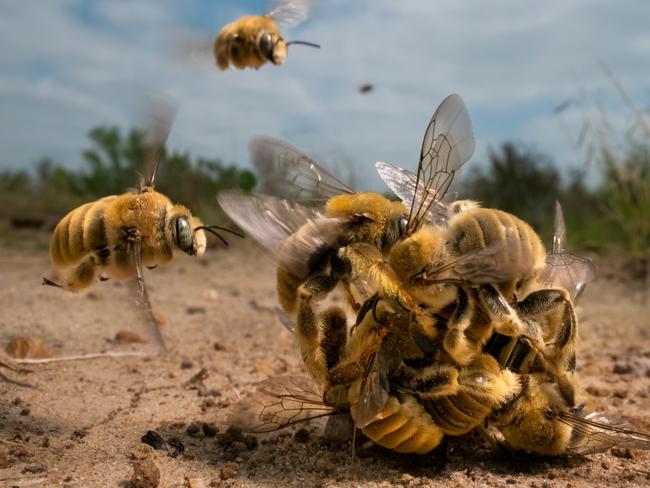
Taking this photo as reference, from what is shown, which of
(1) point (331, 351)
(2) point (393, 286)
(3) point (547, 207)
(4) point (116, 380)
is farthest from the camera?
(3) point (547, 207)

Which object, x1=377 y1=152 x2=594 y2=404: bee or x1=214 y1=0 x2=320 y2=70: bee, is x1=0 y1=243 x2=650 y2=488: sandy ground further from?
x1=214 y1=0 x2=320 y2=70: bee

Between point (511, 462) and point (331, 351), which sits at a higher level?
point (331, 351)

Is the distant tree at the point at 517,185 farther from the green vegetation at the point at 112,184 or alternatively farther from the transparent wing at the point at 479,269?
the transparent wing at the point at 479,269

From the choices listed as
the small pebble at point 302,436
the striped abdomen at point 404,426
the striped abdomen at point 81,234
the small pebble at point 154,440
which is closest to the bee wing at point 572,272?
the striped abdomen at point 404,426

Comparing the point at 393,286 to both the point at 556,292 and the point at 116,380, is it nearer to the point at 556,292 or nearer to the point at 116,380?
the point at 556,292

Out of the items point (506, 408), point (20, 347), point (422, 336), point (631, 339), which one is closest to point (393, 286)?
point (422, 336)

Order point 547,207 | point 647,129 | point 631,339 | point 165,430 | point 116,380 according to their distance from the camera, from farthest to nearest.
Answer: point 547,207 → point 647,129 → point 631,339 → point 116,380 → point 165,430

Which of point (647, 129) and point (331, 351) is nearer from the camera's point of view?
point (331, 351)

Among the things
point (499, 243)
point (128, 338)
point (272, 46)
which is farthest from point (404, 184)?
point (128, 338)

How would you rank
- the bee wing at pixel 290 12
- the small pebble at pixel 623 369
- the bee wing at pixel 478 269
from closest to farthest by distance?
the bee wing at pixel 478 269 → the small pebble at pixel 623 369 → the bee wing at pixel 290 12
